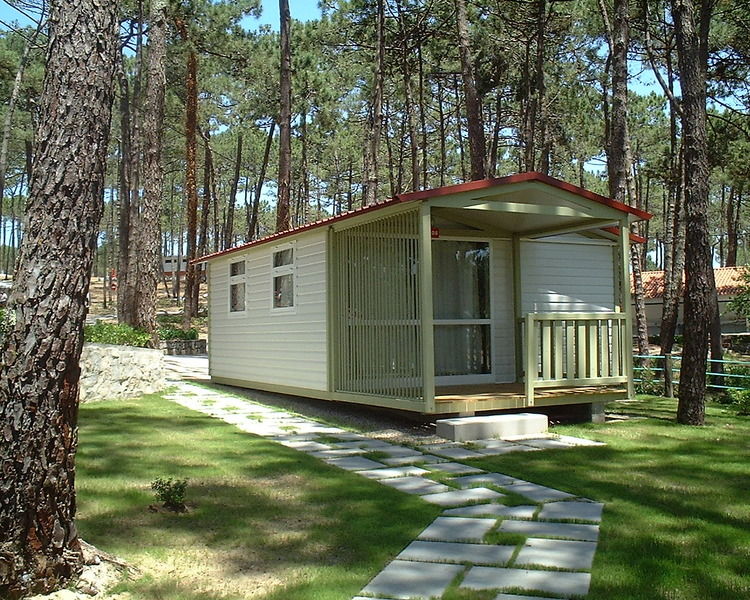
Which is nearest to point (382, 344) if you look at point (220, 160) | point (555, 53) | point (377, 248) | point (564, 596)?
point (377, 248)

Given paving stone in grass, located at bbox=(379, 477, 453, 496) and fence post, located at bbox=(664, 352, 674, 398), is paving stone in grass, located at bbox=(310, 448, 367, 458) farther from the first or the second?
fence post, located at bbox=(664, 352, 674, 398)

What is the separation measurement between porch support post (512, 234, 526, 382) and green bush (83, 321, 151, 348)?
A: 19.6 feet

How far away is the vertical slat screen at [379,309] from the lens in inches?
317

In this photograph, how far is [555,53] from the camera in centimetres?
2041

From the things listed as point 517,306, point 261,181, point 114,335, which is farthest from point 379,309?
point 261,181

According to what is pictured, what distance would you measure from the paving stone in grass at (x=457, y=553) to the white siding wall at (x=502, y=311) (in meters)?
5.86

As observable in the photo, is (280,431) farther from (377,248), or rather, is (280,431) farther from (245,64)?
(245,64)

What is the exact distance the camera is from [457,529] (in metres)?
4.37

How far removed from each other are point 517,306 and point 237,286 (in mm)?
4983

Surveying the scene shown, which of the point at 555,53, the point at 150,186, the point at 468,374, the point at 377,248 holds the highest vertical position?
the point at 555,53

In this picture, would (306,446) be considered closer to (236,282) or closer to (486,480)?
(486,480)

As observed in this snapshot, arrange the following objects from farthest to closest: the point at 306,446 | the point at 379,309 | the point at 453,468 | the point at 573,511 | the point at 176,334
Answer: the point at 176,334 → the point at 379,309 → the point at 306,446 → the point at 453,468 → the point at 573,511

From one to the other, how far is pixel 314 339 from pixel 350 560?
6038 millimetres

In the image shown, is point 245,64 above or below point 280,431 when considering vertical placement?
above
